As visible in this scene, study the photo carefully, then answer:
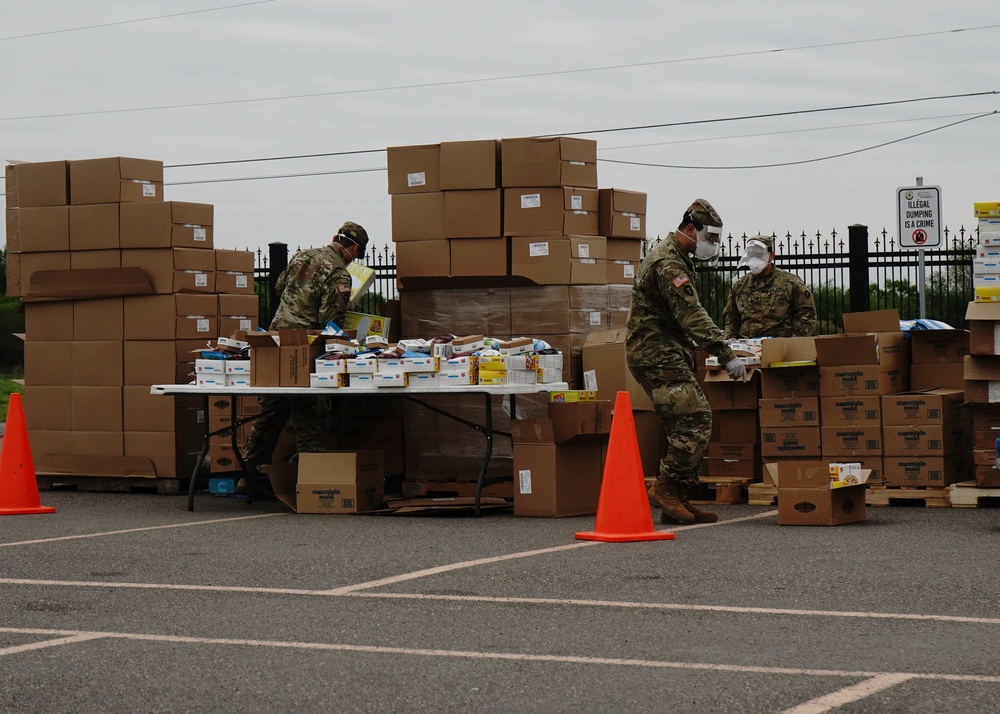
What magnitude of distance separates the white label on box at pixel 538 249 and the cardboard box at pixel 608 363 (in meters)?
0.81

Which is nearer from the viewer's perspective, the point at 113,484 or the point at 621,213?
the point at 621,213

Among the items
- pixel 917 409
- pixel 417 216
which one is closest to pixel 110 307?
pixel 417 216

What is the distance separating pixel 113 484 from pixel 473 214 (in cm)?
417

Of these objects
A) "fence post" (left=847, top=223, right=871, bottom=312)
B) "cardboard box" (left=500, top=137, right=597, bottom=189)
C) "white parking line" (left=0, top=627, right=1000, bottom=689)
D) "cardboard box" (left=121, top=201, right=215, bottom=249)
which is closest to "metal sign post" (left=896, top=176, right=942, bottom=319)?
"fence post" (left=847, top=223, right=871, bottom=312)

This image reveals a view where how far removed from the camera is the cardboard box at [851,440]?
32.2 feet

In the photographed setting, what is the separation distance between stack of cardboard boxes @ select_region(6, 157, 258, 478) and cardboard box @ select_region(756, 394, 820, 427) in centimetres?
505

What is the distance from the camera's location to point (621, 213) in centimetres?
1090

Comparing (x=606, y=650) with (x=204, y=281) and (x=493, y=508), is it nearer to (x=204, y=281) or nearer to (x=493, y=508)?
(x=493, y=508)

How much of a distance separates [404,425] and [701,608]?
5.47 m

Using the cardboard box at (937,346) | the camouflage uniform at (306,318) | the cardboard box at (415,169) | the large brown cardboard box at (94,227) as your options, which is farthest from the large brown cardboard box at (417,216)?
the cardboard box at (937,346)

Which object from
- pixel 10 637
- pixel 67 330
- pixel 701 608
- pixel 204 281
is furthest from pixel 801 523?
pixel 67 330

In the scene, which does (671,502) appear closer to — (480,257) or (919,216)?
(480,257)

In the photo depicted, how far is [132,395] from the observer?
11445 millimetres

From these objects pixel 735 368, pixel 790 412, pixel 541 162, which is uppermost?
pixel 541 162
